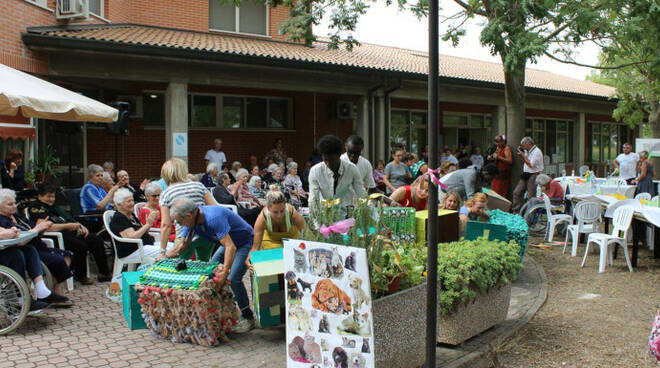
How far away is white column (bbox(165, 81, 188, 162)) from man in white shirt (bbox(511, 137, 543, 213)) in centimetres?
702

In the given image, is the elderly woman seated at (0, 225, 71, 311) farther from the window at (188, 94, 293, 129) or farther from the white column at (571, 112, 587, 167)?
the white column at (571, 112, 587, 167)

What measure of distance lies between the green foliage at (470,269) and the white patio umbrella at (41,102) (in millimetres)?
4854

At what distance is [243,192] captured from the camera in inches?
400

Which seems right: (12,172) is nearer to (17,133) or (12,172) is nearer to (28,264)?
(17,133)

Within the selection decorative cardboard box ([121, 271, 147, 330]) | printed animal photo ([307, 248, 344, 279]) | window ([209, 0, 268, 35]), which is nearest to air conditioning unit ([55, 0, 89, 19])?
window ([209, 0, 268, 35])

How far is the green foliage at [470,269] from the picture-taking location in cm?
461

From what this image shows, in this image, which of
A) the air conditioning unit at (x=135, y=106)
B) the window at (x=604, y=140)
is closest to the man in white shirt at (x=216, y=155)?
the air conditioning unit at (x=135, y=106)

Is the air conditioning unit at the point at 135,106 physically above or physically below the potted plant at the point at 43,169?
above

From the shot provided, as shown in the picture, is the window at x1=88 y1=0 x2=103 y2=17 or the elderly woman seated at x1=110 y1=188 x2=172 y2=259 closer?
the elderly woman seated at x1=110 y1=188 x2=172 y2=259

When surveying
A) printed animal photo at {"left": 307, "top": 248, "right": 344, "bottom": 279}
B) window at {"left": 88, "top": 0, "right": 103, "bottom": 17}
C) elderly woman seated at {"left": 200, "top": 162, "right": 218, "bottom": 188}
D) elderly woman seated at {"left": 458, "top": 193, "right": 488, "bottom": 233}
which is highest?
window at {"left": 88, "top": 0, "right": 103, "bottom": 17}

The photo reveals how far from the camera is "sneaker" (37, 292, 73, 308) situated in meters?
5.39

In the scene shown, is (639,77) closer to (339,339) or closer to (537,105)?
(537,105)

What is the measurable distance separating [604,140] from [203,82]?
2601 cm

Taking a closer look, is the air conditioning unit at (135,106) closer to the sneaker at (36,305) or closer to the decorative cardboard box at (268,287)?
the sneaker at (36,305)
